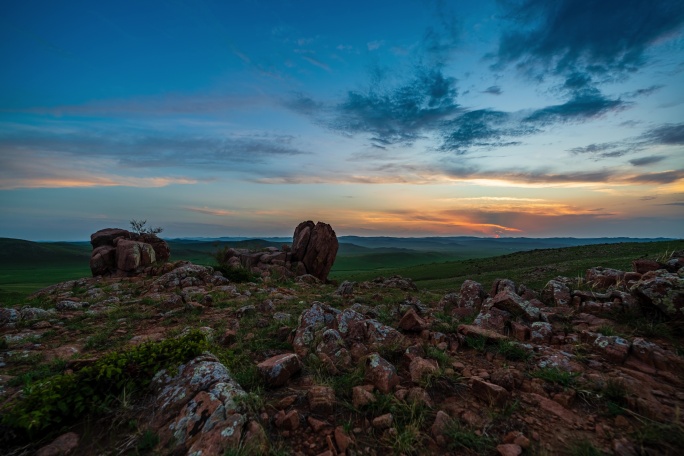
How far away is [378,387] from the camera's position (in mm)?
5328

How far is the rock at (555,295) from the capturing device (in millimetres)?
11117

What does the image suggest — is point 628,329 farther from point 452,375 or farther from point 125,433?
point 125,433

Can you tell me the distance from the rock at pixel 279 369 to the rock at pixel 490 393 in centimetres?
348

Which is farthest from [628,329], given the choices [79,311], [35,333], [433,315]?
[79,311]

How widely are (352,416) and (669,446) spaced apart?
4248mm

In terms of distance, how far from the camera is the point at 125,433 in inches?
162

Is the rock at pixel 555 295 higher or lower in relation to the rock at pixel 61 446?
higher

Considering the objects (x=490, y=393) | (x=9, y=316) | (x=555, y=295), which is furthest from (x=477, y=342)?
A: (x=9, y=316)

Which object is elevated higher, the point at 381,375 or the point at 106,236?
the point at 106,236

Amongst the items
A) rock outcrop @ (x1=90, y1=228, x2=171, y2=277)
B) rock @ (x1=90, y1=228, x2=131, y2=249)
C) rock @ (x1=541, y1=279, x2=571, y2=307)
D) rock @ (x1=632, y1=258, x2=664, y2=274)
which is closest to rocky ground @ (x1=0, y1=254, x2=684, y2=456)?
rock @ (x1=541, y1=279, x2=571, y2=307)

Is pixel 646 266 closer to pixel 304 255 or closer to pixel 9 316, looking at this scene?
pixel 9 316

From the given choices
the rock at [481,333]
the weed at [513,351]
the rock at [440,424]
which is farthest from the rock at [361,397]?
the rock at [481,333]

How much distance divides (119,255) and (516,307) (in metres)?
29.6

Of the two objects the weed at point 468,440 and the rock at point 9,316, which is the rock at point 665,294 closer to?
the weed at point 468,440
